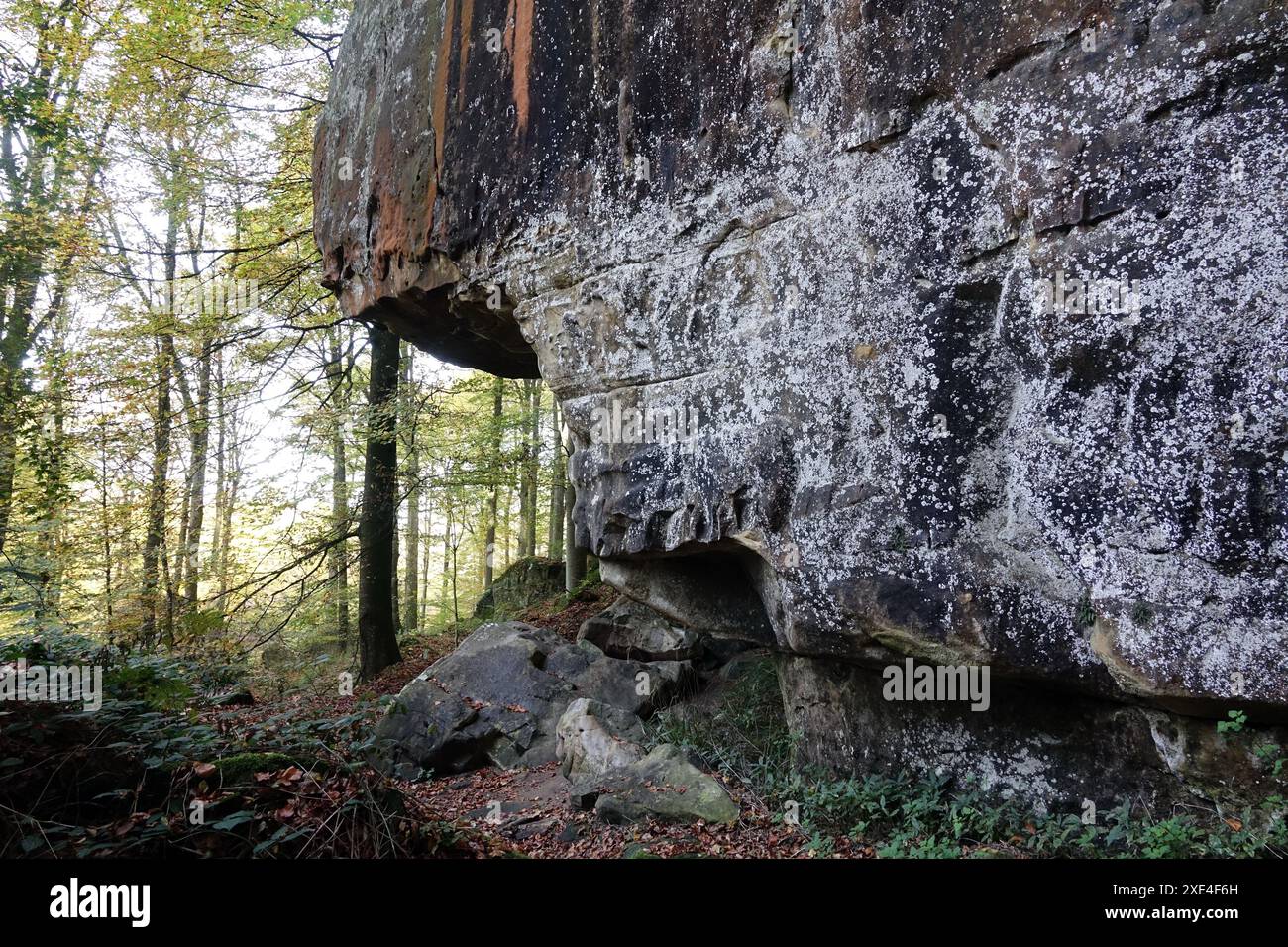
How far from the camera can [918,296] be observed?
425 cm

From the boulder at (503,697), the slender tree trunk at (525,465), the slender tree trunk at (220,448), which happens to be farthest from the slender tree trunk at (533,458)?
the slender tree trunk at (220,448)

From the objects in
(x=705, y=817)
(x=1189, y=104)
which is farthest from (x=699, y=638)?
(x=1189, y=104)

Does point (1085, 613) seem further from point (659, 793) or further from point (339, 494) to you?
point (339, 494)

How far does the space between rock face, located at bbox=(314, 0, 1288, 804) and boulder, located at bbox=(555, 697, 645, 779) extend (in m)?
1.23

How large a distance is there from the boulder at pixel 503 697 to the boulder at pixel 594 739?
0.31 metres

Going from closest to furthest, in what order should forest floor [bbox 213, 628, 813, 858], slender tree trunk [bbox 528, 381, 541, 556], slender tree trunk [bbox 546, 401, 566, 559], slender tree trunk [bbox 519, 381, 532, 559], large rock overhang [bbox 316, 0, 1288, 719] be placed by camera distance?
large rock overhang [bbox 316, 0, 1288, 719]
forest floor [bbox 213, 628, 813, 858]
slender tree trunk [bbox 519, 381, 532, 559]
slender tree trunk [bbox 528, 381, 541, 556]
slender tree trunk [bbox 546, 401, 566, 559]

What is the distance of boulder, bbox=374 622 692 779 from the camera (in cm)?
705

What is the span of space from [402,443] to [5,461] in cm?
424

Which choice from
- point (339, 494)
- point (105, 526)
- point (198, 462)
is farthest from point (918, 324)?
point (339, 494)

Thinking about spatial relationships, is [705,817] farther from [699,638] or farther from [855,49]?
[855,49]

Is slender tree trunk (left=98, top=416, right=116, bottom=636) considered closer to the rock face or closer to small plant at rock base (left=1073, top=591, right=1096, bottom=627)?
the rock face

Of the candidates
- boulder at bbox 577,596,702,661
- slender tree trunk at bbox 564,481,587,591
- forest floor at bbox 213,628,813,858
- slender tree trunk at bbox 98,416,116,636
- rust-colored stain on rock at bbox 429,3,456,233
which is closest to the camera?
forest floor at bbox 213,628,813,858

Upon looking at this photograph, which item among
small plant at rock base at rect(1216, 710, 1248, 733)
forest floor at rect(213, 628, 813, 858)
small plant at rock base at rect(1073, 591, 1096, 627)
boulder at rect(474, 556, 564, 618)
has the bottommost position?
forest floor at rect(213, 628, 813, 858)

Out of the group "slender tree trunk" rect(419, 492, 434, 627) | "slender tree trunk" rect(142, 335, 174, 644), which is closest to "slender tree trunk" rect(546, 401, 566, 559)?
"slender tree trunk" rect(419, 492, 434, 627)
